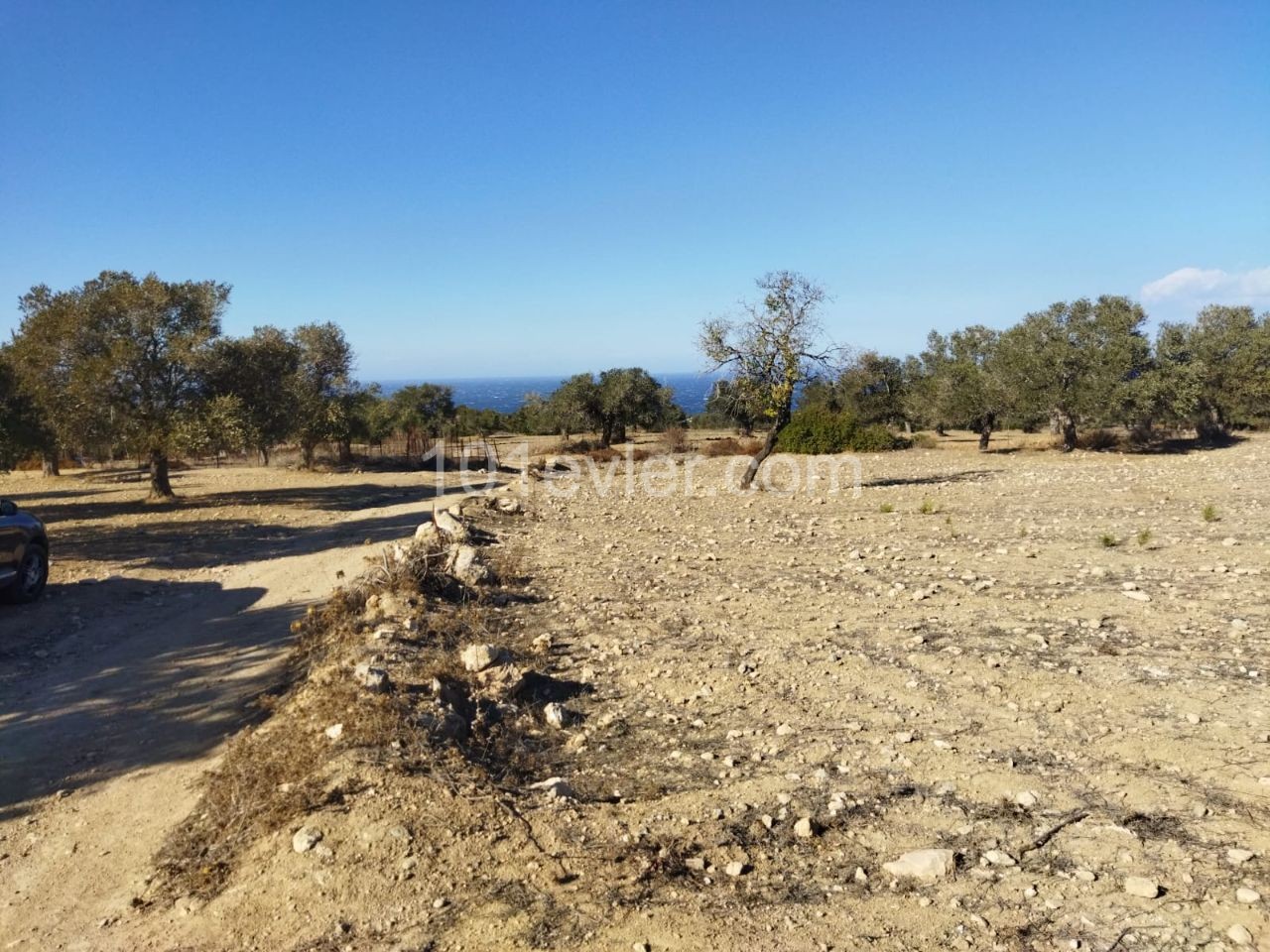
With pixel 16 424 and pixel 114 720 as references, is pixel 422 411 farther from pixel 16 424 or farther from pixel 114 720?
pixel 114 720

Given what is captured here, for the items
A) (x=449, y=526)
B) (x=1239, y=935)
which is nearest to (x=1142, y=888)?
(x=1239, y=935)

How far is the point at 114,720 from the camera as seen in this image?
6.97 metres

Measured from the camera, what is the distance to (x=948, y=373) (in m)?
36.4

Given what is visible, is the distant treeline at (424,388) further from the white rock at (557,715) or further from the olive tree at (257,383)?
the white rock at (557,715)

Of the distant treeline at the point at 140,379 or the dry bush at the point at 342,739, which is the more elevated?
the distant treeline at the point at 140,379

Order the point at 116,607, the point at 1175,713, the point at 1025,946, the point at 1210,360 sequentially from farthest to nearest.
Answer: the point at 1210,360, the point at 116,607, the point at 1175,713, the point at 1025,946

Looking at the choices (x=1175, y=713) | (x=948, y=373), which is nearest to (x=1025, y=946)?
(x=1175, y=713)

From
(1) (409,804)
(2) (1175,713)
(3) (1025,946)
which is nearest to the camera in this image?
(3) (1025,946)

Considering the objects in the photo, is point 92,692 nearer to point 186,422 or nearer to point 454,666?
point 454,666

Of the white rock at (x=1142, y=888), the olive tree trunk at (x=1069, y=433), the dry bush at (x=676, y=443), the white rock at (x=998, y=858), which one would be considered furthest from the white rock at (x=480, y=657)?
the dry bush at (x=676, y=443)

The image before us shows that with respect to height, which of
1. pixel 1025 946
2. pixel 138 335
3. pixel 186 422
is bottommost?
pixel 1025 946

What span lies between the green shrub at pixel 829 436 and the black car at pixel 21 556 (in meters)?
28.2

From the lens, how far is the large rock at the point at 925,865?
4.11 meters

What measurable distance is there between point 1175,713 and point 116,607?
12.4m
